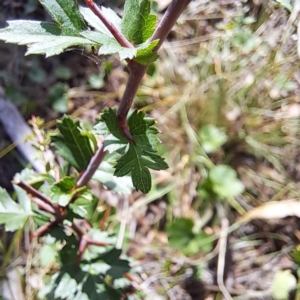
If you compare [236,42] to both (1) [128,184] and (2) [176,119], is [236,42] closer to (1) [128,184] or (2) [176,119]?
(2) [176,119]

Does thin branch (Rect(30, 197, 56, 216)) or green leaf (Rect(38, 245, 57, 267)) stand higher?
thin branch (Rect(30, 197, 56, 216))

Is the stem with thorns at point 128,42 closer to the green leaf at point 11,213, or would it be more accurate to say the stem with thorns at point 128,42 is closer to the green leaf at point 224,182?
the green leaf at point 11,213

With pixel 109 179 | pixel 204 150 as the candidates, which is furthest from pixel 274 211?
pixel 109 179

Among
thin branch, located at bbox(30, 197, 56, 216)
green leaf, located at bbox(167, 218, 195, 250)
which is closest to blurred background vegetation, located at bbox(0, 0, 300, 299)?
green leaf, located at bbox(167, 218, 195, 250)

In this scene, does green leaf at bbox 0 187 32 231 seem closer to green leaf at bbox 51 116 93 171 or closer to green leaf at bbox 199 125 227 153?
green leaf at bbox 51 116 93 171

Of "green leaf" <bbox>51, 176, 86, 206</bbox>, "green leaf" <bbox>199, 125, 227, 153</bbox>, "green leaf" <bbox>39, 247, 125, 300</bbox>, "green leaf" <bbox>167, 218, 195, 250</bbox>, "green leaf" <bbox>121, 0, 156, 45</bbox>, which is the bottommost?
"green leaf" <bbox>167, 218, 195, 250</bbox>

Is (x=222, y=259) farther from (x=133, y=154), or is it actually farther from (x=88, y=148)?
(x=133, y=154)
